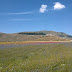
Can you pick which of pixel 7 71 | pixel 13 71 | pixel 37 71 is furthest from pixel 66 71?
pixel 7 71

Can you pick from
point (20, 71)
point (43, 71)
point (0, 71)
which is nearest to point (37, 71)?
point (43, 71)

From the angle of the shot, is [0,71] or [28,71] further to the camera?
[0,71]

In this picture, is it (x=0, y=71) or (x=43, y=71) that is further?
(x=0, y=71)

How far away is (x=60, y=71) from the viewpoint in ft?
26.4

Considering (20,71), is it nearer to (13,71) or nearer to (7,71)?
(13,71)

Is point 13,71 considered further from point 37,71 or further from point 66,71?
point 66,71

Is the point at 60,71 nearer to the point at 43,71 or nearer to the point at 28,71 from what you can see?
the point at 43,71

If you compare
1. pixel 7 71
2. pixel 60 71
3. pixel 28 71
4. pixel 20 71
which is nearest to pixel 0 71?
pixel 7 71

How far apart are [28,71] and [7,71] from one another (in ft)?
5.85

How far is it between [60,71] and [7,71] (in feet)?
13.7

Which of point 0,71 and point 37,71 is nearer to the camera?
point 37,71

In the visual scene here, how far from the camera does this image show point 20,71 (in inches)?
326

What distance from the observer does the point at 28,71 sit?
8.16m

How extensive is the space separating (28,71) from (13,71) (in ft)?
4.13
